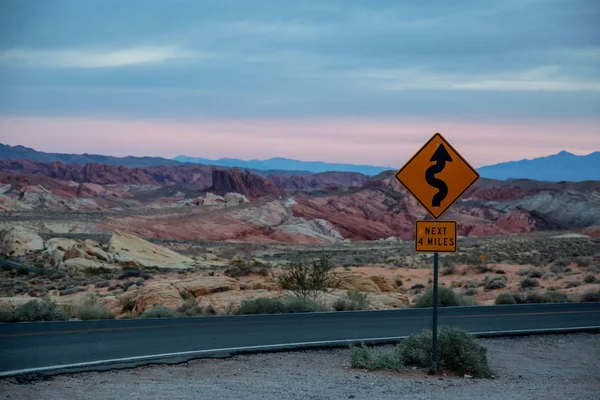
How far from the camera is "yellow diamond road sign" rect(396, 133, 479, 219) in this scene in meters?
11.9

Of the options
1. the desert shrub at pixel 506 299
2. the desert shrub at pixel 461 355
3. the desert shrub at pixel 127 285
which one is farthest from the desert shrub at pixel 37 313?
the desert shrub at pixel 506 299

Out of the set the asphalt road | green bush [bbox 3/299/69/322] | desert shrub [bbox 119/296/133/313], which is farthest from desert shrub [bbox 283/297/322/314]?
green bush [bbox 3/299/69/322]

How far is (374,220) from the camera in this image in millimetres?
114500

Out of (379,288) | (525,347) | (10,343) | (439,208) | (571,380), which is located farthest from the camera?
(379,288)

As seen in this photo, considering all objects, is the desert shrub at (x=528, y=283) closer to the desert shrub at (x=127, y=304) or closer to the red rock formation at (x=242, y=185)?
the desert shrub at (x=127, y=304)

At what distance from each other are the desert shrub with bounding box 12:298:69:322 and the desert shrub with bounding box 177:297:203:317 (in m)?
3.22

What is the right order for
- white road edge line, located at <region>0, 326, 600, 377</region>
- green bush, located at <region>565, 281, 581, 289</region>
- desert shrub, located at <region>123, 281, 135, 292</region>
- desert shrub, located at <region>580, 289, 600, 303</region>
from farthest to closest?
1. green bush, located at <region>565, 281, 581, 289</region>
2. desert shrub, located at <region>123, 281, 135, 292</region>
3. desert shrub, located at <region>580, 289, 600, 303</region>
4. white road edge line, located at <region>0, 326, 600, 377</region>

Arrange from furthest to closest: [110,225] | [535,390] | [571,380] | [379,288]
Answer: [110,225]
[379,288]
[571,380]
[535,390]

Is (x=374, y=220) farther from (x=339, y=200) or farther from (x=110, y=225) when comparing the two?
(x=110, y=225)

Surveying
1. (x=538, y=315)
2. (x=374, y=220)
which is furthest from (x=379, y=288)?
(x=374, y=220)

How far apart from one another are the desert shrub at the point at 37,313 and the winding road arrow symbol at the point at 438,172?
1033cm

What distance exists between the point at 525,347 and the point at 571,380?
3697 millimetres

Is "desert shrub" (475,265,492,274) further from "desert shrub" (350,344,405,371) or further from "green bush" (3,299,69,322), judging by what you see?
"desert shrub" (350,344,405,371)

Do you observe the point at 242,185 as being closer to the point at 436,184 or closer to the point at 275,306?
the point at 275,306
